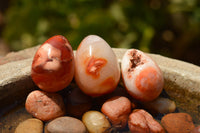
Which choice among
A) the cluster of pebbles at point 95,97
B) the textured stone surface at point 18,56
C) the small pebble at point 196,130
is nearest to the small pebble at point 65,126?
the cluster of pebbles at point 95,97

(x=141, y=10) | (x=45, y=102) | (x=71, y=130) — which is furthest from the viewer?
(x=141, y=10)

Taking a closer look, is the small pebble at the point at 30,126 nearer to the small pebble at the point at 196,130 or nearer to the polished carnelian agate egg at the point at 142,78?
the polished carnelian agate egg at the point at 142,78

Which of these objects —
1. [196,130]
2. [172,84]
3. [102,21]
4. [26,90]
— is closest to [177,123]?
[196,130]

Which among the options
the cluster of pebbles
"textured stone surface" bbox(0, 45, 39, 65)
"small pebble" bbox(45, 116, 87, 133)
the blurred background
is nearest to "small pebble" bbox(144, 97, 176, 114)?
the cluster of pebbles

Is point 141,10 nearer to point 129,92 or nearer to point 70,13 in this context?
point 70,13

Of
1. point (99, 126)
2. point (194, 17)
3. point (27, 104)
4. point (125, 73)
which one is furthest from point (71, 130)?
point (194, 17)

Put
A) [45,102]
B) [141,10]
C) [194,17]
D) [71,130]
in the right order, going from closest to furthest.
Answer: [71,130]
[45,102]
[141,10]
[194,17]
